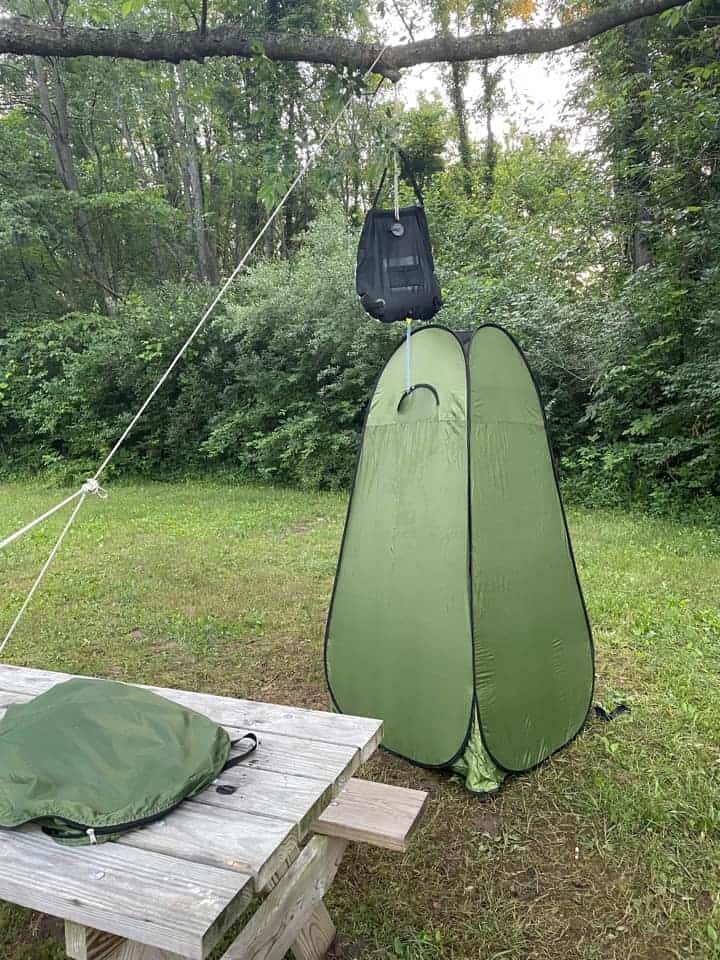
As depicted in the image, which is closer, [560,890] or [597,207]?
[560,890]

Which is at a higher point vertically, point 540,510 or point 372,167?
point 372,167

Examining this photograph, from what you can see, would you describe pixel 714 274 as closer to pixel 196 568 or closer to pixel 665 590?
pixel 665 590

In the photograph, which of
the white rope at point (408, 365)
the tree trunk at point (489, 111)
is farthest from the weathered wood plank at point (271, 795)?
the tree trunk at point (489, 111)

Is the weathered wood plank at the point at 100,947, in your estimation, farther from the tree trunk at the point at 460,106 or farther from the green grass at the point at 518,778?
the tree trunk at the point at 460,106

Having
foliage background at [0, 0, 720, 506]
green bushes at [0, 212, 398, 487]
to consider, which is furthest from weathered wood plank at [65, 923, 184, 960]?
green bushes at [0, 212, 398, 487]

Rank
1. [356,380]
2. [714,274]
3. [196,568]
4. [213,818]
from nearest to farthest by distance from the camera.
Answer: [213,818] → [196,568] → [714,274] → [356,380]

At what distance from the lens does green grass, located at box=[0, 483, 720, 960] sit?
69.3 inches

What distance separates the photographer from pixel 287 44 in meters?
2.62

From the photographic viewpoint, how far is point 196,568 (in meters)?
5.06

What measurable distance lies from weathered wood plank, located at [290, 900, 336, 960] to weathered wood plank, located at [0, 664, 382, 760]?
0.52 metres

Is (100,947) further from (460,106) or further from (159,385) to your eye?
(460,106)

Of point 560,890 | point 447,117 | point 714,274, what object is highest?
point 447,117

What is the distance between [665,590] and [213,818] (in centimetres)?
377

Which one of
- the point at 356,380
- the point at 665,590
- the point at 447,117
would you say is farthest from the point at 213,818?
the point at 447,117
